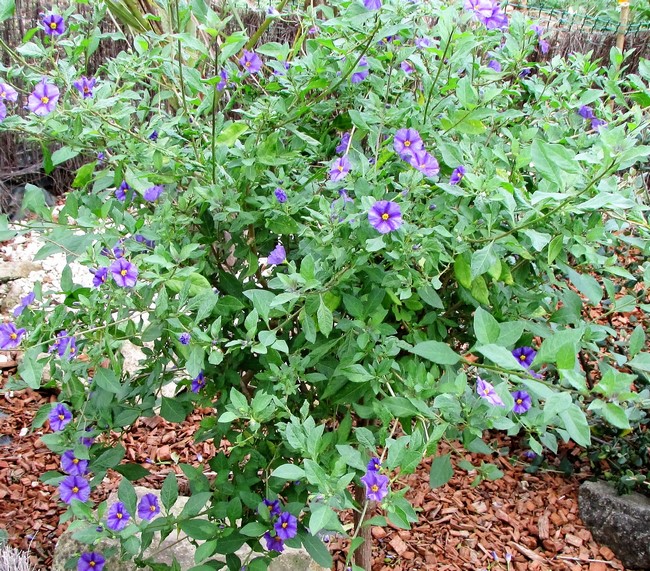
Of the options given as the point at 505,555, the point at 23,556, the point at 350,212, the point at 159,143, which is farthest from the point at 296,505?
the point at 505,555

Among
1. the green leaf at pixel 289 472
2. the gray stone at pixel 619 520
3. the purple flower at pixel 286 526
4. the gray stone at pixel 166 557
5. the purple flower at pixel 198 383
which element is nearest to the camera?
the green leaf at pixel 289 472

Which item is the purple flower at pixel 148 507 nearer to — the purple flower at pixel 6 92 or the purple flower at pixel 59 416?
the purple flower at pixel 59 416

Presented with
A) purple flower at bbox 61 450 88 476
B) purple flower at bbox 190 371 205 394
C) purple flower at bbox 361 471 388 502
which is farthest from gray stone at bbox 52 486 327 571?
purple flower at bbox 361 471 388 502

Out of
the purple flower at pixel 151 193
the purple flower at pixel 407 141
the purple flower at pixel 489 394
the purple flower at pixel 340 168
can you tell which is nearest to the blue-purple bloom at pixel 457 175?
the purple flower at pixel 407 141

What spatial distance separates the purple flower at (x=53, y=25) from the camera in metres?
1.73

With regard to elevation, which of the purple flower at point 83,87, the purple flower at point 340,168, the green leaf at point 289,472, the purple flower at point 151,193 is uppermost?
the purple flower at point 340,168

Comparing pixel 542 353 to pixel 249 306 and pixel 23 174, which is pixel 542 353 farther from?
pixel 23 174

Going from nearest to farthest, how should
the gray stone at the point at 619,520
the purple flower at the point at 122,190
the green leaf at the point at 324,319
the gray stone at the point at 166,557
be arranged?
the green leaf at the point at 324,319 < the purple flower at the point at 122,190 < the gray stone at the point at 166,557 < the gray stone at the point at 619,520

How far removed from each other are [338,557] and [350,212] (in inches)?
57.7

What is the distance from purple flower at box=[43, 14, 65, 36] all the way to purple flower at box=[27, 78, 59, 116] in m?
0.26

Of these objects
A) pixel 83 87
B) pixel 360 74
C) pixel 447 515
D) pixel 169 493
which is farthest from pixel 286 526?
pixel 447 515

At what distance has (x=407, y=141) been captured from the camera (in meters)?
1.41

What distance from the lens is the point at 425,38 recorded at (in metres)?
1.63

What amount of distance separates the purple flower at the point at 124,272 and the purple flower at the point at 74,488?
59cm
